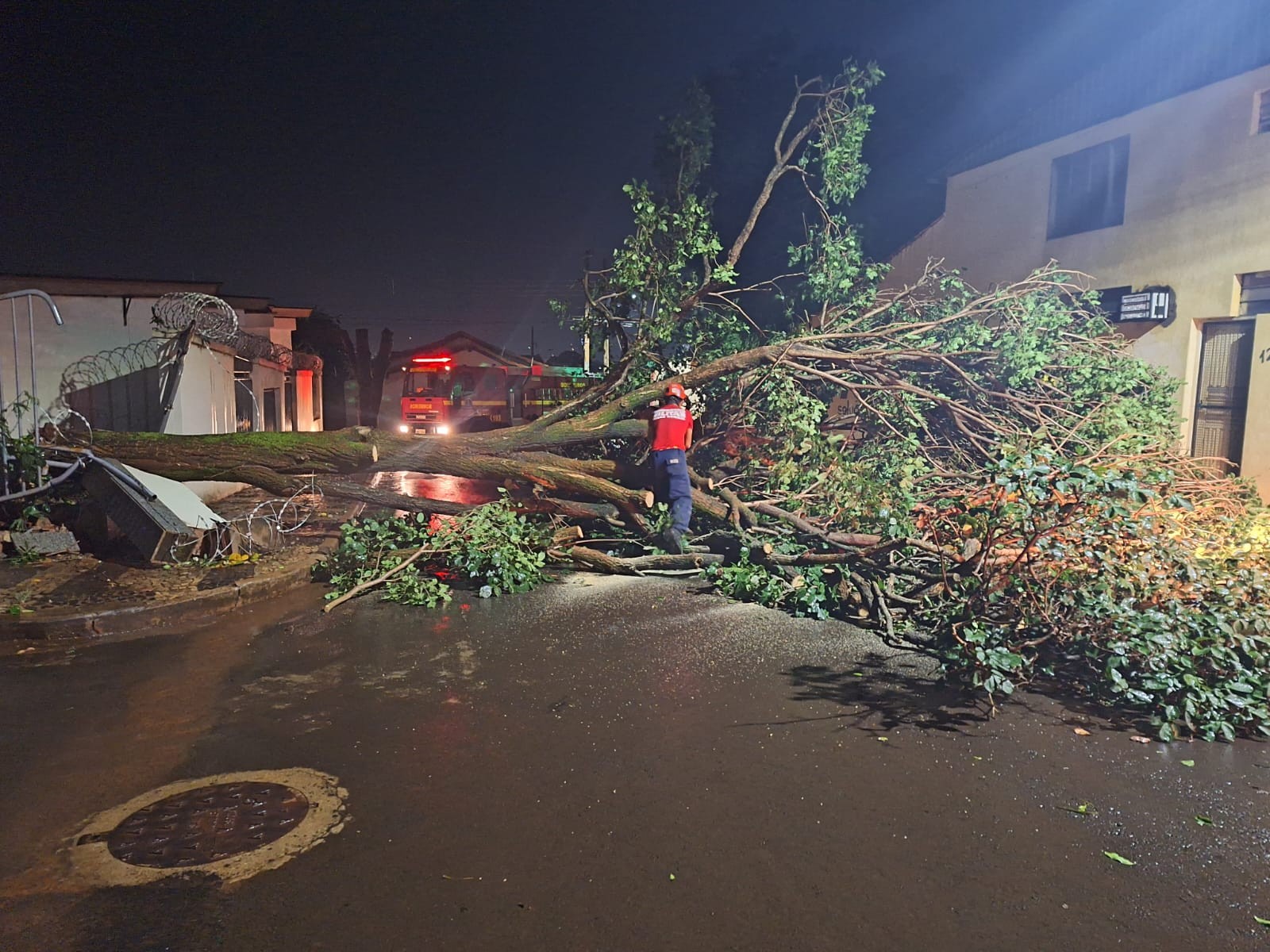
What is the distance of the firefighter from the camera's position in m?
8.73

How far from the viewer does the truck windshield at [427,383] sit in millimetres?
25094

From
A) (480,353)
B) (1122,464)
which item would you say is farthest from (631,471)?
(480,353)

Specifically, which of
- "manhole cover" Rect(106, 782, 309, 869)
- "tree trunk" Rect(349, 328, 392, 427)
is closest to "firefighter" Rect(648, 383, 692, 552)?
"manhole cover" Rect(106, 782, 309, 869)

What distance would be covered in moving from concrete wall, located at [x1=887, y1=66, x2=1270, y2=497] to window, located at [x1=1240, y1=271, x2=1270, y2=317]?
106 mm

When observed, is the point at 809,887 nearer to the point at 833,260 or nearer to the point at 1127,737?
the point at 1127,737

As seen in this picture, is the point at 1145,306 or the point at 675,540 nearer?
the point at 675,540

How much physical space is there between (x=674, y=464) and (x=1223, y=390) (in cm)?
785

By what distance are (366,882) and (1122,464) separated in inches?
279

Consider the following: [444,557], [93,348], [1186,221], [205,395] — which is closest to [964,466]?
[1186,221]

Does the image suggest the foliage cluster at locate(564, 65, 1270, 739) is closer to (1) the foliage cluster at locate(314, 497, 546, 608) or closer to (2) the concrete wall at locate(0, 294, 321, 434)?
(1) the foliage cluster at locate(314, 497, 546, 608)

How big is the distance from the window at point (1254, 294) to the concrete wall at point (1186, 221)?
0.35 feet

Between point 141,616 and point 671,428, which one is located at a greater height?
point 671,428

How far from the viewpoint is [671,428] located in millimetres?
8781

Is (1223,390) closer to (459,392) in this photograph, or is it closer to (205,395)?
(205,395)
